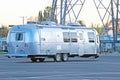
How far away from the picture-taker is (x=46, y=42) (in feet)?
141

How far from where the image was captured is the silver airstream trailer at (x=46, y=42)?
139 ft

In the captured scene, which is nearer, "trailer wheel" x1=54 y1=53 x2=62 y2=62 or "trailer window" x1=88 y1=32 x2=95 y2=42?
"trailer wheel" x1=54 y1=53 x2=62 y2=62

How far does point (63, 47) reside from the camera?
145ft

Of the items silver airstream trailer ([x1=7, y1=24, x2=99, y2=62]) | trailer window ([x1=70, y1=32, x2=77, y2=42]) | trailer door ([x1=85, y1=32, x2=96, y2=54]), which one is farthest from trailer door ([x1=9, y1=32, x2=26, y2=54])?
trailer door ([x1=85, y1=32, x2=96, y2=54])

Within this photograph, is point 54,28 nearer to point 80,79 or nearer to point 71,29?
point 71,29

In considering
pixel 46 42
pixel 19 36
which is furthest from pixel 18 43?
pixel 46 42

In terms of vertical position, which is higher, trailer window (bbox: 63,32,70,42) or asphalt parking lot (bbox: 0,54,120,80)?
trailer window (bbox: 63,32,70,42)

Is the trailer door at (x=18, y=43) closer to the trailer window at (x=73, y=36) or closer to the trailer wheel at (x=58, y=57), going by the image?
the trailer wheel at (x=58, y=57)

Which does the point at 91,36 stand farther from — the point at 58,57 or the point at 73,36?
the point at 58,57

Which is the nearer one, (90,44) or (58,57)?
(58,57)

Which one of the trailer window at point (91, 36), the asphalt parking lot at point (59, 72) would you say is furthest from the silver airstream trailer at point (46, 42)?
the asphalt parking lot at point (59, 72)

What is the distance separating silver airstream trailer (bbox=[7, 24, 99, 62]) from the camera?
42281 mm

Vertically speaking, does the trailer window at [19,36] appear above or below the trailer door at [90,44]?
above

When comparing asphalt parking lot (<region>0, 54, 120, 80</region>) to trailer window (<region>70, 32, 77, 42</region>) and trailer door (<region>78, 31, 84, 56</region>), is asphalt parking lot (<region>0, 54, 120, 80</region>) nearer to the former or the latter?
trailer window (<region>70, 32, 77, 42</region>)
